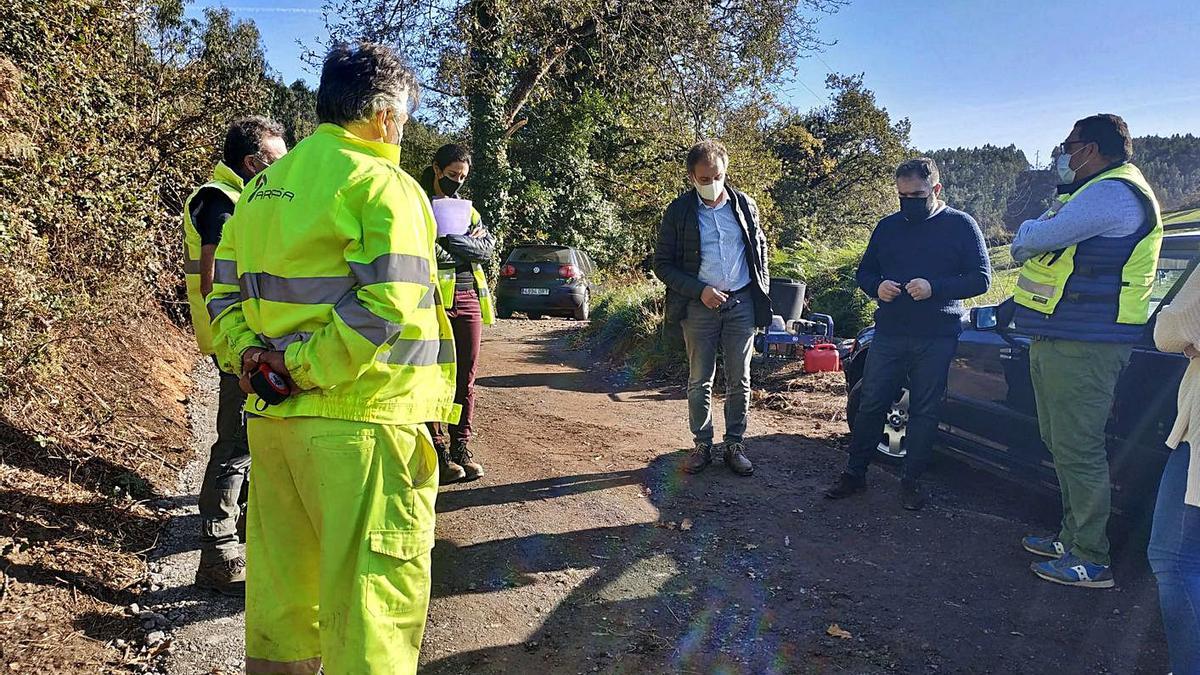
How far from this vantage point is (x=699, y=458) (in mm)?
5340

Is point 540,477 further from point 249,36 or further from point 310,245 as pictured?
point 249,36

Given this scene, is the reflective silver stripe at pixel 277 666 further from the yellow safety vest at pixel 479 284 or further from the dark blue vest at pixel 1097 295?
the dark blue vest at pixel 1097 295

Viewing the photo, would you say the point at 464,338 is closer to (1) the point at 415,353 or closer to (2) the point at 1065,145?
(1) the point at 415,353

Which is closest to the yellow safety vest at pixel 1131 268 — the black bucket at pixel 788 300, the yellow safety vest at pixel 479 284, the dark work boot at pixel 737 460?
the dark work boot at pixel 737 460

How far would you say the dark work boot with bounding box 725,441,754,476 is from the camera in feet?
17.3

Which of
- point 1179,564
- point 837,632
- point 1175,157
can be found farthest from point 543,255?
point 1175,157

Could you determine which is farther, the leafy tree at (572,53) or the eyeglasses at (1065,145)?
the leafy tree at (572,53)

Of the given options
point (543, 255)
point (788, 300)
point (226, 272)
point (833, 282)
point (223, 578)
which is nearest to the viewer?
point (226, 272)

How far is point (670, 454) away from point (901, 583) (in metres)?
2.25

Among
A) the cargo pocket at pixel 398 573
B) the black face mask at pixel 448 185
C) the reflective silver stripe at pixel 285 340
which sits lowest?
the cargo pocket at pixel 398 573

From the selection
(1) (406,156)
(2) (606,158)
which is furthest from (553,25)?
(1) (406,156)

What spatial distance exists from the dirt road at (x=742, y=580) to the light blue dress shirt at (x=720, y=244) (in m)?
1.30

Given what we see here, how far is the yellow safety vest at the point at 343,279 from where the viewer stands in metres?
2.04

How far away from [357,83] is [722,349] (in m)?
3.45
